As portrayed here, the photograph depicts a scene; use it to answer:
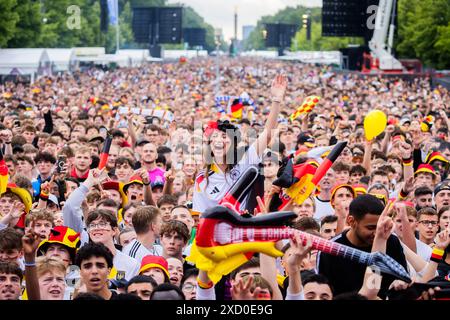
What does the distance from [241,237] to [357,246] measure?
47.9 inches

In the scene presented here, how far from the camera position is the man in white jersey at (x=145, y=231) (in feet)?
27.1

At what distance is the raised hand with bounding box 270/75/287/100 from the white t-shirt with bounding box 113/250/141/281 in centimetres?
205

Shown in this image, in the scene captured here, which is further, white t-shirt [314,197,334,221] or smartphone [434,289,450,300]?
white t-shirt [314,197,334,221]

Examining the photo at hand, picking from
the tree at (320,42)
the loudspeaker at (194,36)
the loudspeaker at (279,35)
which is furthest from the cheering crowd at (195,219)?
the loudspeaker at (194,36)

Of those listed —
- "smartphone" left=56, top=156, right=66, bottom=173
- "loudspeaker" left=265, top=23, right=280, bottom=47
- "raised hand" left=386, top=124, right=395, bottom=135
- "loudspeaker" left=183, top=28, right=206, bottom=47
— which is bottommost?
"loudspeaker" left=183, top=28, right=206, bottom=47

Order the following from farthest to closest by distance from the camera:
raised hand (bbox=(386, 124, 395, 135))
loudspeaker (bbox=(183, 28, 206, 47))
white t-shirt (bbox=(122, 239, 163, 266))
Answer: loudspeaker (bbox=(183, 28, 206, 47)) < raised hand (bbox=(386, 124, 395, 135)) < white t-shirt (bbox=(122, 239, 163, 266))

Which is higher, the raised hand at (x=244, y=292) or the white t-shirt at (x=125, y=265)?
the raised hand at (x=244, y=292)

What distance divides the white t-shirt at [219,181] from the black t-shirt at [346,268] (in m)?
1.98

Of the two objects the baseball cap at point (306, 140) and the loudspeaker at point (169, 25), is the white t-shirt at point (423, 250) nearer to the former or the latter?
the baseball cap at point (306, 140)

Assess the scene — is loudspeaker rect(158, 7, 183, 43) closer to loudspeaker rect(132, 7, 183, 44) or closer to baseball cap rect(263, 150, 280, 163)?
loudspeaker rect(132, 7, 183, 44)

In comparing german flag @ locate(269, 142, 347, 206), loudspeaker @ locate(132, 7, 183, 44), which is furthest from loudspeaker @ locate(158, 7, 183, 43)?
german flag @ locate(269, 142, 347, 206)

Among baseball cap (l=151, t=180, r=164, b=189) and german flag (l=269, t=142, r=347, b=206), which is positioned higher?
german flag (l=269, t=142, r=347, b=206)

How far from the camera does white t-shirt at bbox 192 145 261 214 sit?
7922 millimetres

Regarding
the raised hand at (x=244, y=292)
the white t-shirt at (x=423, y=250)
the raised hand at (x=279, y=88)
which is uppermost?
the raised hand at (x=279, y=88)
